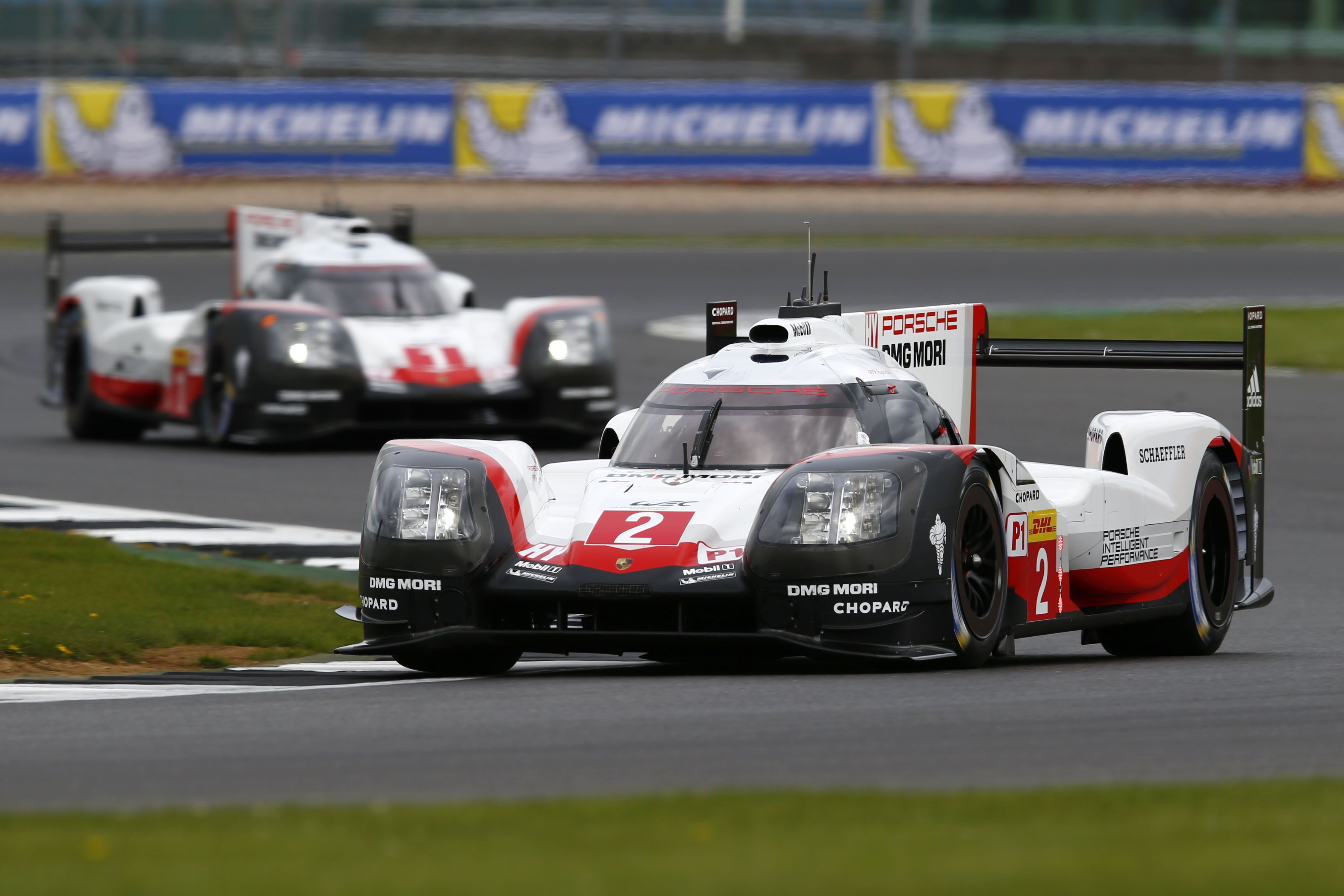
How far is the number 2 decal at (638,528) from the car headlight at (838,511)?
46 cm

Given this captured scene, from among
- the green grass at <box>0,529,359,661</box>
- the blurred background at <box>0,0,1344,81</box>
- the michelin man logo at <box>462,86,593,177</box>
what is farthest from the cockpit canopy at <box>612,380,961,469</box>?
the blurred background at <box>0,0,1344,81</box>

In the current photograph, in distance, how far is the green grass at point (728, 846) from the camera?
475 cm

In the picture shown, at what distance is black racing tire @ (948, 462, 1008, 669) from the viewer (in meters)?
8.68

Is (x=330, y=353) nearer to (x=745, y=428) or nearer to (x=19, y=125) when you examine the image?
(x=745, y=428)

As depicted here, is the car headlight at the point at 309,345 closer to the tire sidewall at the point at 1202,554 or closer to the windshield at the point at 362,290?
the windshield at the point at 362,290

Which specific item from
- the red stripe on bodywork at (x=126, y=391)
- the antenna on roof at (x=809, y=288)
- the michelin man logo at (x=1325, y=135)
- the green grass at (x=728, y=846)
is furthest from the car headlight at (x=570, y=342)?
the michelin man logo at (x=1325, y=135)

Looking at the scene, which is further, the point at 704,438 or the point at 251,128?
the point at 251,128

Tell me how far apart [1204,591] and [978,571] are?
6.60 feet

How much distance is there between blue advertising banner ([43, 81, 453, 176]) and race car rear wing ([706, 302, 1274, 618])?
2467 cm

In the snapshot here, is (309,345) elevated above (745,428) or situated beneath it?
situated beneath

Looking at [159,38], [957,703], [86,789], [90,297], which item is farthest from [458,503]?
[159,38]

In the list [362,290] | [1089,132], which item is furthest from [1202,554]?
[1089,132]

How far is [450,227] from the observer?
3591 cm

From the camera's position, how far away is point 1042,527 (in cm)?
954
